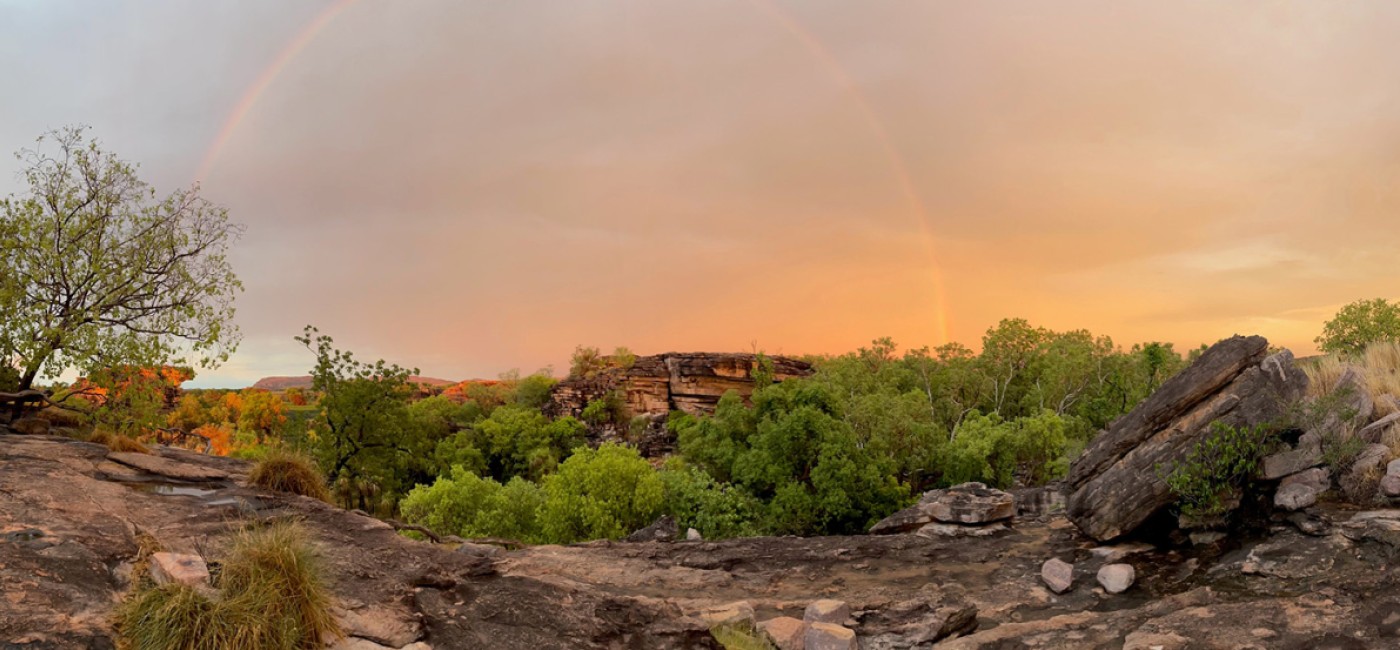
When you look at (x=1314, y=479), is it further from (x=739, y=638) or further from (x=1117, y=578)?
(x=739, y=638)

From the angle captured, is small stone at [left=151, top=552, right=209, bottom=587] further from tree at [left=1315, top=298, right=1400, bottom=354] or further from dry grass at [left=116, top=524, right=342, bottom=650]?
tree at [left=1315, top=298, right=1400, bottom=354]

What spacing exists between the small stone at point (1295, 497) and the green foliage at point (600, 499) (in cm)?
2340

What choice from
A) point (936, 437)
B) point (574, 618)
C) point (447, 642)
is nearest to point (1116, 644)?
point (574, 618)

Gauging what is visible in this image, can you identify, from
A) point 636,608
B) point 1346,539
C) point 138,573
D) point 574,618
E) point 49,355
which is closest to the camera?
point 138,573

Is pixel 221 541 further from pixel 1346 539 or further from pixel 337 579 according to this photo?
pixel 1346 539

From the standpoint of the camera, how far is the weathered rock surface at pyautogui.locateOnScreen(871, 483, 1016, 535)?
766 inches

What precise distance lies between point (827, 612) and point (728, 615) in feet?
5.63

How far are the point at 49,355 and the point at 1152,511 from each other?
2498cm

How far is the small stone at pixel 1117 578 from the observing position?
14234mm

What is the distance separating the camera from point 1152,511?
16.0 meters

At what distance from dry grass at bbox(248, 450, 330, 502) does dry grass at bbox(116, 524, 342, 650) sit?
542 centimetres

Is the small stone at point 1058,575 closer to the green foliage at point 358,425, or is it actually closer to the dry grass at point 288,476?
the dry grass at point 288,476

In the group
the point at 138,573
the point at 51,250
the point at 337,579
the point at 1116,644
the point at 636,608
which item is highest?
the point at 51,250

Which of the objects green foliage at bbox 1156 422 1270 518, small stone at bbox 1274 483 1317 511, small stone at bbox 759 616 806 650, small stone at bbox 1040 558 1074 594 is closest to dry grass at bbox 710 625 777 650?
small stone at bbox 759 616 806 650
